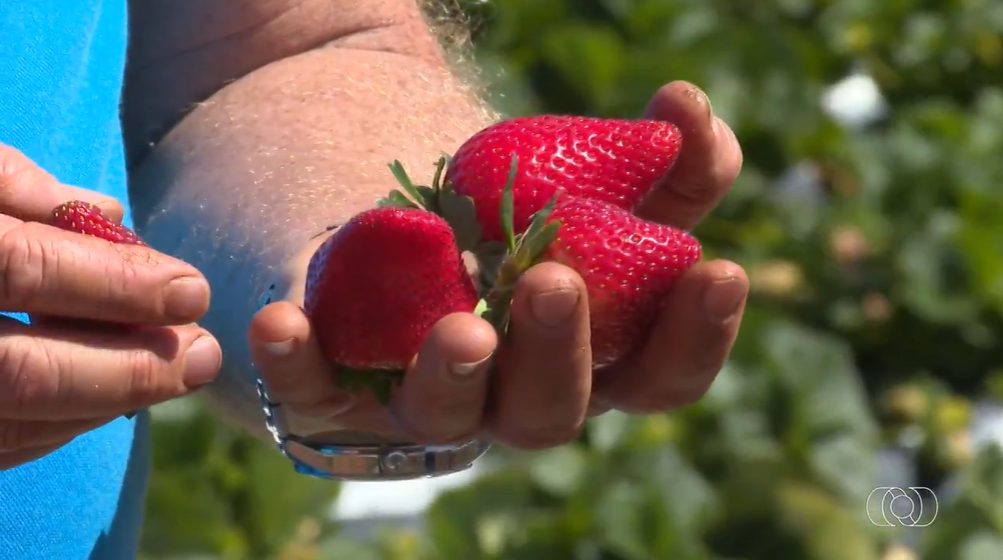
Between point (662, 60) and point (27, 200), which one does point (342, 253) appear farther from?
point (662, 60)

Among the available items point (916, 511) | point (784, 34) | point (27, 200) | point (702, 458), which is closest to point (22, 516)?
point (27, 200)

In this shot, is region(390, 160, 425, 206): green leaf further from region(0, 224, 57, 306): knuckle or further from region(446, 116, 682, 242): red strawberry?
region(0, 224, 57, 306): knuckle

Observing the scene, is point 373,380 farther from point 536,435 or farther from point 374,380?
point 536,435

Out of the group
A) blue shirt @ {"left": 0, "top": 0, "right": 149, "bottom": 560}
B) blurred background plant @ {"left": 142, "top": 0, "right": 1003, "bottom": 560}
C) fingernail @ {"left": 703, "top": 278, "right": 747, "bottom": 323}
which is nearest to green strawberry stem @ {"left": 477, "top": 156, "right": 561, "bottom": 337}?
fingernail @ {"left": 703, "top": 278, "right": 747, "bottom": 323}

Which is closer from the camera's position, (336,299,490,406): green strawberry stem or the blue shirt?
(336,299,490,406): green strawberry stem

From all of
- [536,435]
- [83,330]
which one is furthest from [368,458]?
[83,330]

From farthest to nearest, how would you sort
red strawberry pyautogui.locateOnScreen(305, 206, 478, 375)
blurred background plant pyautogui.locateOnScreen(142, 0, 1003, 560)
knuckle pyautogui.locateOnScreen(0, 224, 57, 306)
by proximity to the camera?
blurred background plant pyautogui.locateOnScreen(142, 0, 1003, 560) → red strawberry pyautogui.locateOnScreen(305, 206, 478, 375) → knuckle pyautogui.locateOnScreen(0, 224, 57, 306)

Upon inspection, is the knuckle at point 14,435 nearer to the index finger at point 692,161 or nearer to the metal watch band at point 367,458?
the metal watch band at point 367,458
